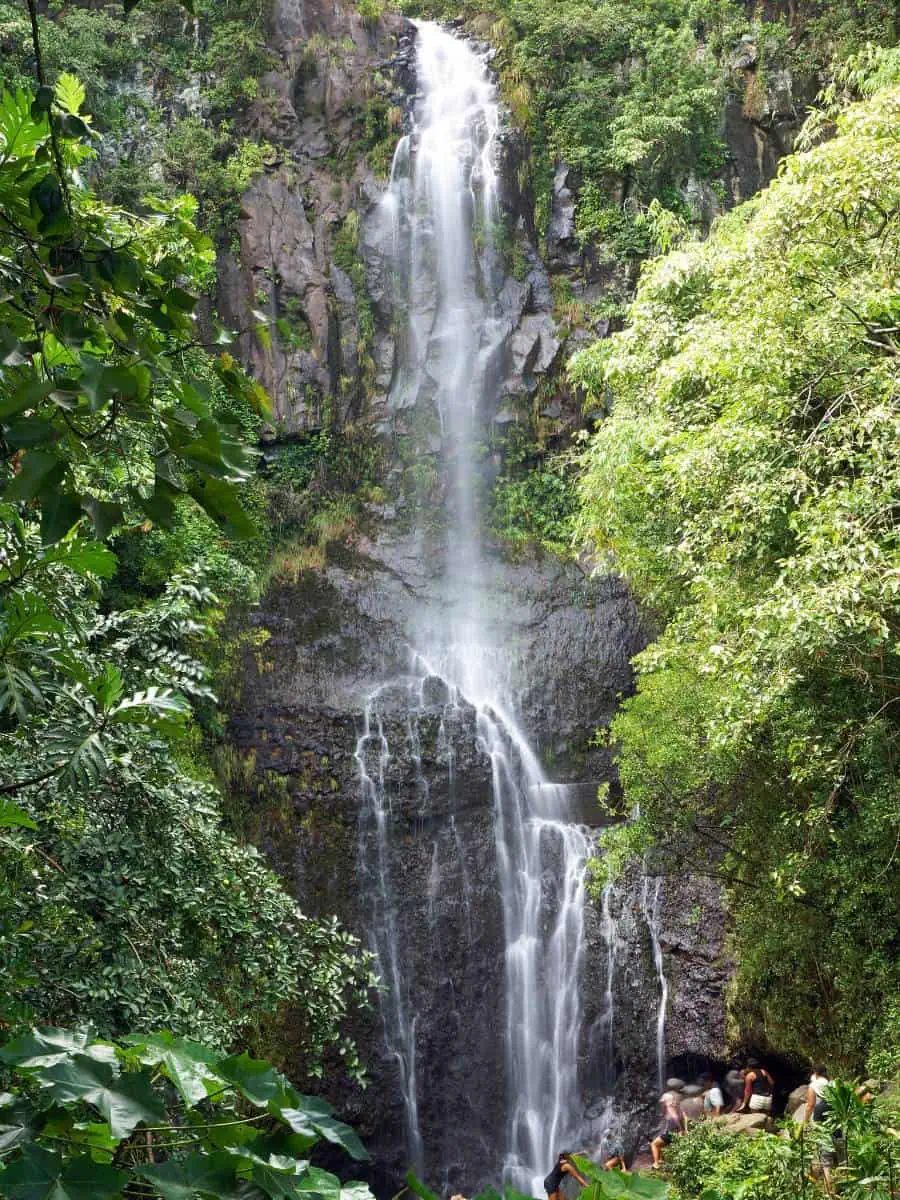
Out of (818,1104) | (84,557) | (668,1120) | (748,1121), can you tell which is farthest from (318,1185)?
(668,1120)

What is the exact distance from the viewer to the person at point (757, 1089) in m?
8.89

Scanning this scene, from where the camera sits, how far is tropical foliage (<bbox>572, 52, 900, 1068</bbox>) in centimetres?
623

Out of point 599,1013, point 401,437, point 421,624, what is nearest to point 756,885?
point 599,1013

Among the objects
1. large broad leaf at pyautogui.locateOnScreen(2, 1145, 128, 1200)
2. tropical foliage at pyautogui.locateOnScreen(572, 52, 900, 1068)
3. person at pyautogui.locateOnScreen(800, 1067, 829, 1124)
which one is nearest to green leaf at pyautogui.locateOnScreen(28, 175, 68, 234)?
large broad leaf at pyautogui.locateOnScreen(2, 1145, 128, 1200)

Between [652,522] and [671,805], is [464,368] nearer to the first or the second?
[652,522]

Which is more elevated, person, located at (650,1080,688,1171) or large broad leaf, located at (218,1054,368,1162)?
large broad leaf, located at (218,1054,368,1162)

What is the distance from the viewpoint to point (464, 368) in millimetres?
15664

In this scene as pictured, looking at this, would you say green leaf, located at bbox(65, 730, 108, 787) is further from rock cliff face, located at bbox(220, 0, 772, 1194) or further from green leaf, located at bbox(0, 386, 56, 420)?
rock cliff face, located at bbox(220, 0, 772, 1194)

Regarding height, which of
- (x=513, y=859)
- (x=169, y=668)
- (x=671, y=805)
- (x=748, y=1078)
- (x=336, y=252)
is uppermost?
(x=336, y=252)

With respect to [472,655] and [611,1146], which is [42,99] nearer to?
[611,1146]

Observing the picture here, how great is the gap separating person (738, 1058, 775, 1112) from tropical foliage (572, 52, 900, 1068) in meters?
0.50

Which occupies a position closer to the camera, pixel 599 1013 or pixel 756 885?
pixel 756 885

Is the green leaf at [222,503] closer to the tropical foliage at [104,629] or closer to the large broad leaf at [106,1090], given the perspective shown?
the tropical foliage at [104,629]

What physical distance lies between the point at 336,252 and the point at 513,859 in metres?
9.52
